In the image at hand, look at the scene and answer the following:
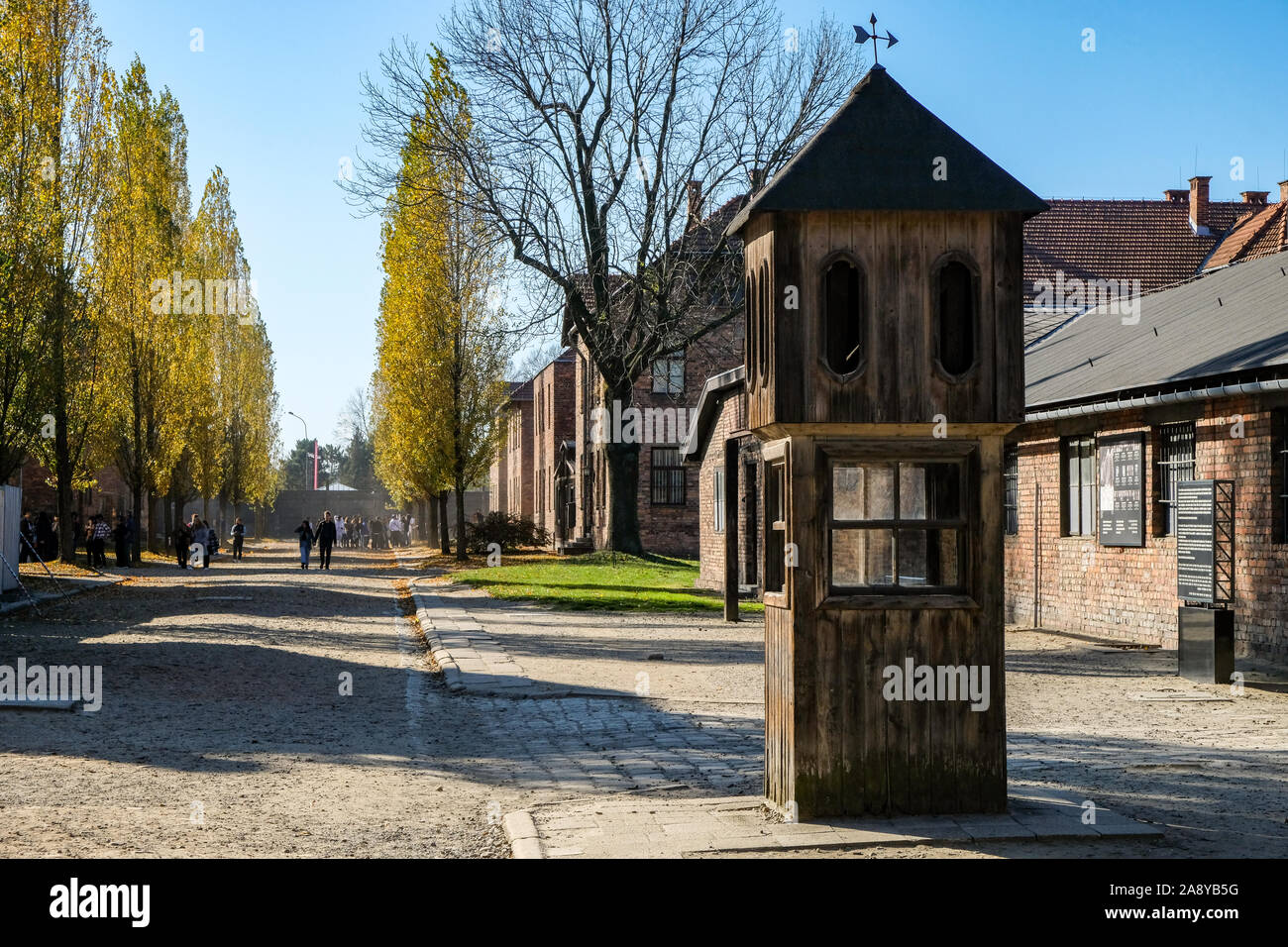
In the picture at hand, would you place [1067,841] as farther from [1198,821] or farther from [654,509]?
[654,509]

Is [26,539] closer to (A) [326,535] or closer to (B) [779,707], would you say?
(A) [326,535]

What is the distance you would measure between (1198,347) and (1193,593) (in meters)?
3.59

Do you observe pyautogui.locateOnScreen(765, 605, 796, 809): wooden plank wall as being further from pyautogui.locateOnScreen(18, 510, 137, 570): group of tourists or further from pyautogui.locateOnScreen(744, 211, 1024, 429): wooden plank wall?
pyautogui.locateOnScreen(18, 510, 137, 570): group of tourists

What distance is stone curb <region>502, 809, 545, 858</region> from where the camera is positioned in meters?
6.25

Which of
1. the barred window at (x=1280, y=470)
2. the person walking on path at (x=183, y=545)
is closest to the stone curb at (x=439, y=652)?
the barred window at (x=1280, y=470)

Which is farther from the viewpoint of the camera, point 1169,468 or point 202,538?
point 202,538

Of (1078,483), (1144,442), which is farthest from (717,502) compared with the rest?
(1144,442)

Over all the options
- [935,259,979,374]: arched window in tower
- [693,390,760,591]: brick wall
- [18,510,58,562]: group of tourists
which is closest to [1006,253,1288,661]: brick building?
[693,390,760,591]: brick wall

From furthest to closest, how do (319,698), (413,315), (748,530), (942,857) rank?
(413,315) → (748,530) → (319,698) → (942,857)

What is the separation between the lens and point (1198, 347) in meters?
16.6

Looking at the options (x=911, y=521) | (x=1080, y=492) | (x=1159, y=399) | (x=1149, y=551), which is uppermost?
(x=1159, y=399)

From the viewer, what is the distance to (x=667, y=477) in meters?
46.3

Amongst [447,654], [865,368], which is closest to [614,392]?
[447,654]

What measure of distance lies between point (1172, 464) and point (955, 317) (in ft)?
35.9
